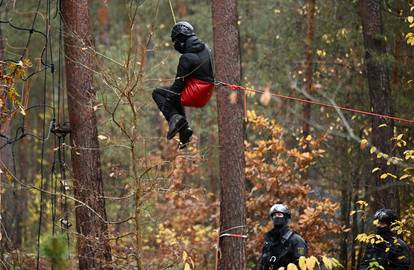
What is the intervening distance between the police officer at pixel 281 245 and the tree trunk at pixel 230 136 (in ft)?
4.08

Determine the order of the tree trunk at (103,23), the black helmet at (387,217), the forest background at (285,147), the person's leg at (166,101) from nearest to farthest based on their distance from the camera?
the person's leg at (166,101)
the black helmet at (387,217)
the forest background at (285,147)
the tree trunk at (103,23)

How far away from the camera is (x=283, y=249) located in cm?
921

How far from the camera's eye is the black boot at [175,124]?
8.69 m

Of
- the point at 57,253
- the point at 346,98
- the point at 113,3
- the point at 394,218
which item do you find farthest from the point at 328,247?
the point at 113,3

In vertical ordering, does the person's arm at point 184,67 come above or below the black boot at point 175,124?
above

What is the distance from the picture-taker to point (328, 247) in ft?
48.5

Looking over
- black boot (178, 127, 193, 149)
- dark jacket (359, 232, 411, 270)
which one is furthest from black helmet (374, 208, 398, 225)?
black boot (178, 127, 193, 149)

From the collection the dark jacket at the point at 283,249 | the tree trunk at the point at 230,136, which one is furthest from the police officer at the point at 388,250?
the tree trunk at the point at 230,136

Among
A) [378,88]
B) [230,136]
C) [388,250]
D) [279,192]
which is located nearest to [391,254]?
A: [388,250]

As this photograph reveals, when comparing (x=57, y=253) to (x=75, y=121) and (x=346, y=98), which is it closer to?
(x=75, y=121)

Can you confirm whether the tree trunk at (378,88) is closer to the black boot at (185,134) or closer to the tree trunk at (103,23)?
the black boot at (185,134)

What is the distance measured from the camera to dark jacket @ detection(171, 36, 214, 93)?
845 cm

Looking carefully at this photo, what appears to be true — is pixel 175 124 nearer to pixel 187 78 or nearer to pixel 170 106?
pixel 170 106

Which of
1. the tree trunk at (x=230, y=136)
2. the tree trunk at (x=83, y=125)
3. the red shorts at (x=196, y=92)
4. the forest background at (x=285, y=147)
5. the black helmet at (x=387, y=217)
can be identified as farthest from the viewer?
the forest background at (x=285, y=147)
